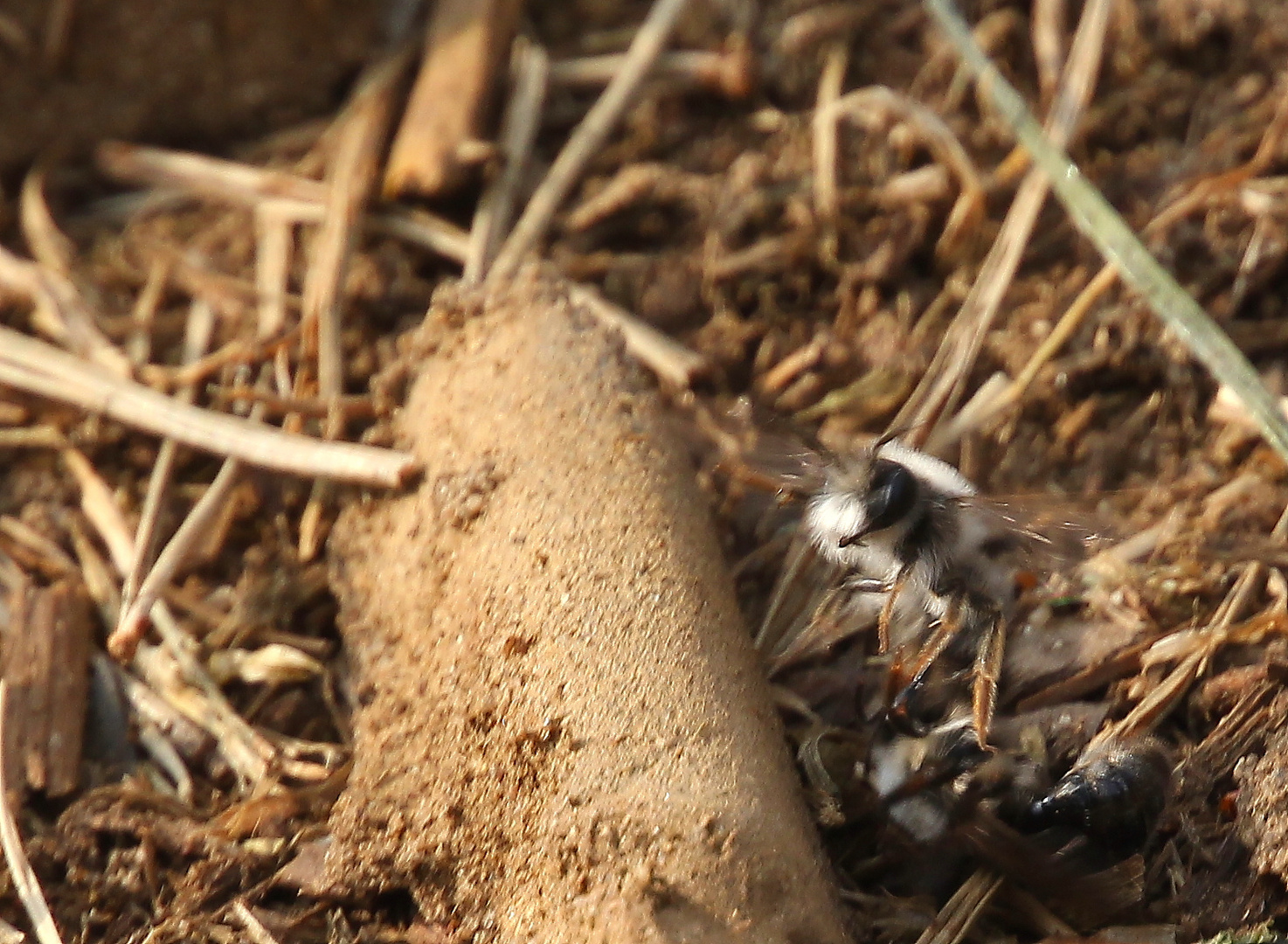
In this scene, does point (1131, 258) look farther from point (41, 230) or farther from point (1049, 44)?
point (41, 230)

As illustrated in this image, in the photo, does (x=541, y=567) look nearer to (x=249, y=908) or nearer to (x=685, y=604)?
(x=685, y=604)

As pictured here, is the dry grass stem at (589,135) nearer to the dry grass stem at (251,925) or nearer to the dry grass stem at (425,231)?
the dry grass stem at (425,231)

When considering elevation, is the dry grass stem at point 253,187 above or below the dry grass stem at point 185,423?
above

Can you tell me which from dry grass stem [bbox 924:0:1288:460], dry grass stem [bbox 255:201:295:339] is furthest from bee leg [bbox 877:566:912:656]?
dry grass stem [bbox 255:201:295:339]

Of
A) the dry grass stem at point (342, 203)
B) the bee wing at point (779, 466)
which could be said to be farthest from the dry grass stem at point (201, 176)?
the bee wing at point (779, 466)

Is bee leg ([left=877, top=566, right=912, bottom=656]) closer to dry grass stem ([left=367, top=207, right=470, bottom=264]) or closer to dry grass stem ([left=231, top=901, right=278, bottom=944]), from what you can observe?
dry grass stem ([left=231, top=901, right=278, bottom=944])

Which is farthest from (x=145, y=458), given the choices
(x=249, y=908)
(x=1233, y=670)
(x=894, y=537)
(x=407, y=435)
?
(x=1233, y=670)

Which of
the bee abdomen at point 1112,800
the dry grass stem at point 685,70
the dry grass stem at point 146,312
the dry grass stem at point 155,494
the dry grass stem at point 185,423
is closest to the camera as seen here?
the bee abdomen at point 1112,800
